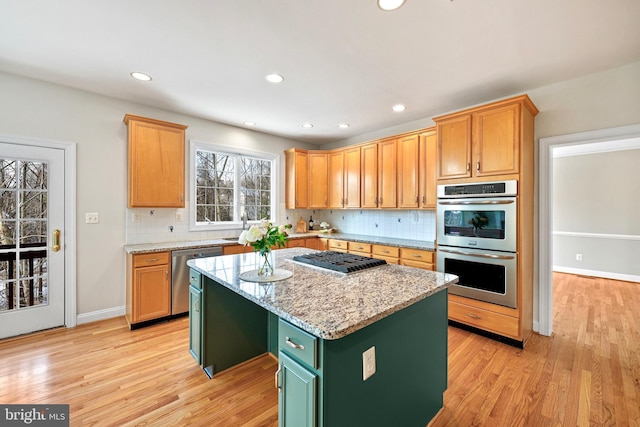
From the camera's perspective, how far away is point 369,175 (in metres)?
4.25

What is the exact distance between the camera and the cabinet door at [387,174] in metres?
3.92

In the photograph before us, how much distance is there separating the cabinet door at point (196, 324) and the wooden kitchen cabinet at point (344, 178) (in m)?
2.85

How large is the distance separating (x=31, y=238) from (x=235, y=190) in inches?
92.3

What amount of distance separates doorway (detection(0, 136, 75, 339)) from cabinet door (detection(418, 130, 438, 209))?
13.4 ft

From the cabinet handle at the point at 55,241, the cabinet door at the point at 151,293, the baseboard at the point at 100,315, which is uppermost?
the cabinet handle at the point at 55,241

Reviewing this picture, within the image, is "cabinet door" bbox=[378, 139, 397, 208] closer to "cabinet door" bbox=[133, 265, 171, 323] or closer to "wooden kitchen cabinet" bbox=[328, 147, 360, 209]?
"wooden kitchen cabinet" bbox=[328, 147, 360, 209]

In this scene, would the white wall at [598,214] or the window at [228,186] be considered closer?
the window at [228,186]

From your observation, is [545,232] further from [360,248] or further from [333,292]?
[333,292]

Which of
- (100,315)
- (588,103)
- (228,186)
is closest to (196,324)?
(100,315)

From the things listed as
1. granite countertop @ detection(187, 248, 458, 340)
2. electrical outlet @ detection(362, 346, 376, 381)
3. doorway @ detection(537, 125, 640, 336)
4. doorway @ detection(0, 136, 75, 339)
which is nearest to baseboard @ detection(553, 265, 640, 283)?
doorway @ detection(537, 125, 640, 336)

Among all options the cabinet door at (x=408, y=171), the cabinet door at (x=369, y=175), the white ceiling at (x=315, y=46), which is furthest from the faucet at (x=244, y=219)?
the cabinet door at (x=408, y=171)

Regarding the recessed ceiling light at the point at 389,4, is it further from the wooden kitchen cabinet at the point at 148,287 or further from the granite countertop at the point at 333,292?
the wooden kitchen cabinet at the point at 148,287

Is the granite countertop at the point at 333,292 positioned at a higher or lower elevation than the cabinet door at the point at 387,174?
lower

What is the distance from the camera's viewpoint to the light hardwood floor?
1.75 m
